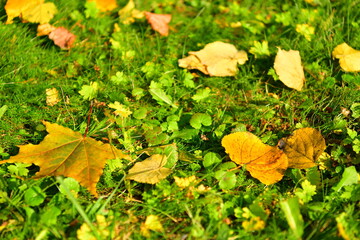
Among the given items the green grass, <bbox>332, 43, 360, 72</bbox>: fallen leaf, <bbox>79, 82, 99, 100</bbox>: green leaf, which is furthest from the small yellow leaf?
<bbox>332, 43, 360, 72</bbox>: fallen leaf

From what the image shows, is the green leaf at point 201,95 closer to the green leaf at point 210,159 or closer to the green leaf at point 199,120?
the green leaf at point 199,120

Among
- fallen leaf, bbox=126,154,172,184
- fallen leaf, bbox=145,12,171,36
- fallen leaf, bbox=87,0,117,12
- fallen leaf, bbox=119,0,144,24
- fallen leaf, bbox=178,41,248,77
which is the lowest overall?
fallen leaf, bbox=126,154,172,184

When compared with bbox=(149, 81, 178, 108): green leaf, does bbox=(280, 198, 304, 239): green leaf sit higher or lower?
lower

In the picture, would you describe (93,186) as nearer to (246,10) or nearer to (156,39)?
(156,39)

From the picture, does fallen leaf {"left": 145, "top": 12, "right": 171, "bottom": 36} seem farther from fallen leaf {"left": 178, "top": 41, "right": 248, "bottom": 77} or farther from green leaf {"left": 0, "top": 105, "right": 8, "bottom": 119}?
green leaf {"left": 0, "top": 105, "right": 8, "bottom": 119}

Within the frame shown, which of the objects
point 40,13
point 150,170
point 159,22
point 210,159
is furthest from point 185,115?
point 40,13

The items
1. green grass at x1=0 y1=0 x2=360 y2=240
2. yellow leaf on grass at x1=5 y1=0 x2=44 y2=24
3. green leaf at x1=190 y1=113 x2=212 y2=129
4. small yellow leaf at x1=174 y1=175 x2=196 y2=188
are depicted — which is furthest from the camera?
yellow leaf on grass at x1=5 y1=0 x2=44 y2=24

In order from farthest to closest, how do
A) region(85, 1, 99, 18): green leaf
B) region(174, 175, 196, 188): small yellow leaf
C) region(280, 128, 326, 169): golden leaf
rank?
region(85, 1, 99, 18): green leaf, region(280, 128, 326, 169): golden leaf, region(174, 175, 196, 188): small yellow leaf

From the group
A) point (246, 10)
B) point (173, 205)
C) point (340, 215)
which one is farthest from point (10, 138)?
point (246, 10)

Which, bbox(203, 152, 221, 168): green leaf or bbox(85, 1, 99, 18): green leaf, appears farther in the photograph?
bbox(85, 1, 99, 18): green leaf
